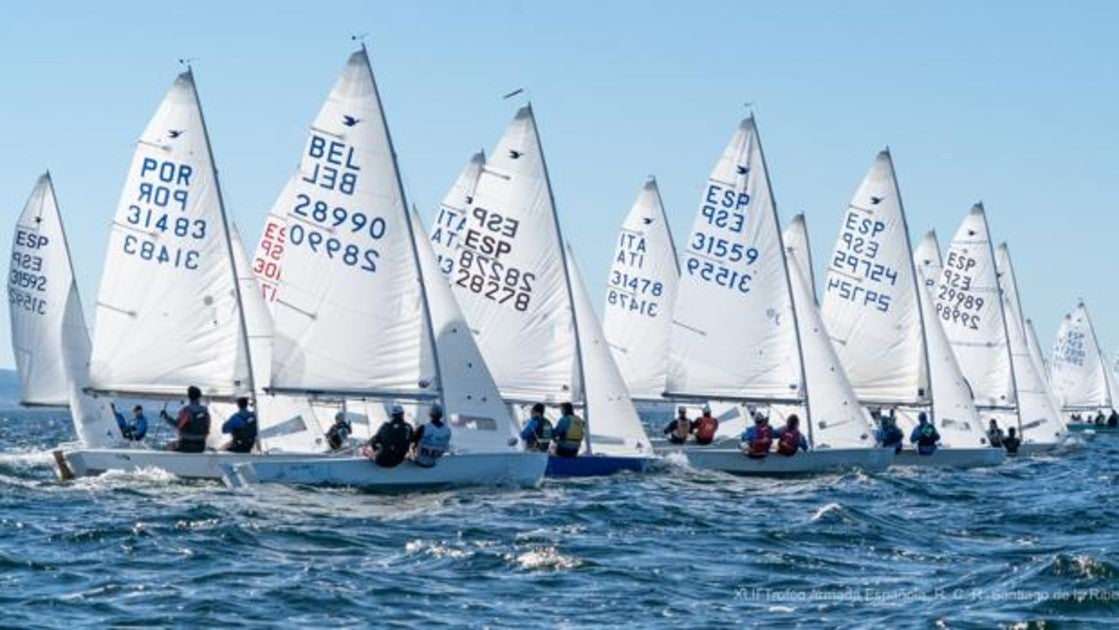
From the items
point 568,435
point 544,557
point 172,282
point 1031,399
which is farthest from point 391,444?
point 1031,399

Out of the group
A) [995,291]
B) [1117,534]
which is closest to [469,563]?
[1117,534]

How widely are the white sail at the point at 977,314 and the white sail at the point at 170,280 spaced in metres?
24.8

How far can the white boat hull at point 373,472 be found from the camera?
27969 millimetres

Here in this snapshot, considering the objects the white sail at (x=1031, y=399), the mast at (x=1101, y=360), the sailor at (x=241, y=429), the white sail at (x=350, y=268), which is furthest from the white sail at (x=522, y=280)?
the mast at (x=1101, y=360)

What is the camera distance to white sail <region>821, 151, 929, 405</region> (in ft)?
144

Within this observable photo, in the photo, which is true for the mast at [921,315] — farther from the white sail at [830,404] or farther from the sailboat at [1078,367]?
the sailboat at [1078,367]

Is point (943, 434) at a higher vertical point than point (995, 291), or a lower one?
lower

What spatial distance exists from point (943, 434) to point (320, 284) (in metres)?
17.7

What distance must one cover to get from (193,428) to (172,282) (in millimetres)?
2983

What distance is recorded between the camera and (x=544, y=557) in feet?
69.5

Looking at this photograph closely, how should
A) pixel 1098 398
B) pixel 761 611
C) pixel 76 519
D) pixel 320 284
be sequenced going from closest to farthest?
pixel 761 611 → pixel 76 519 → pixel 320 284 → pixel 1098 398

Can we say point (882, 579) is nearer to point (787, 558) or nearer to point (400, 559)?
point (787, 558)

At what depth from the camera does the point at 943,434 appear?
4359 cm

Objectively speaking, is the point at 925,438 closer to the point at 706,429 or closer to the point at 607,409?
the point at 706,429
